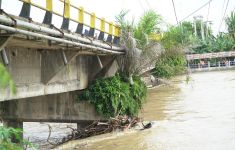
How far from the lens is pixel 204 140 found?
1459 cm

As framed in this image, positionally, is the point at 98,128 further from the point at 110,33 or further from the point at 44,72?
the point at 44,72

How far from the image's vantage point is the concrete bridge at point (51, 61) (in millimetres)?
9836

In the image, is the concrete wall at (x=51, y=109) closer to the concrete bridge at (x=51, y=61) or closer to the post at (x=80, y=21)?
the concrete bridge at (x=51, y=61)

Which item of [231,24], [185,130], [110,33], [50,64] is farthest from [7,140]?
[231,24]

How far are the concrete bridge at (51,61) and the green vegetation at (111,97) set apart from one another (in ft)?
1.07

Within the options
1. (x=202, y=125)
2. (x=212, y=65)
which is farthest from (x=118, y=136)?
(x=212, y=65)

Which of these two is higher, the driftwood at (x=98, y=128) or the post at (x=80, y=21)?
the post at (x=80, y=21)

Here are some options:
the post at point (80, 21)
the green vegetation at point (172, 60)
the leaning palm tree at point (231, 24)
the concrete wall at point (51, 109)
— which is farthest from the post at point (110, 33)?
the leaning palm tree at point (231, 24)

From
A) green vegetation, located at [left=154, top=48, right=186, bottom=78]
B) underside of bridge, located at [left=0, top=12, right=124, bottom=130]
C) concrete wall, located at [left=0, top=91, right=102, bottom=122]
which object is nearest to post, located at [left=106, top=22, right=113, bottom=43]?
underside of bridge, located at [left=0, top=12, right=124, bottom=130]

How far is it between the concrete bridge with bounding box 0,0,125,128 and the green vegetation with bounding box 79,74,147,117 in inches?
12.8

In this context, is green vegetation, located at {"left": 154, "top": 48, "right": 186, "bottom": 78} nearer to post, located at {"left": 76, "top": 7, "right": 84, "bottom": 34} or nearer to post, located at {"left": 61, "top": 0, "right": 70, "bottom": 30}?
post, located at {"left": 76, "top": 7, "right": 84, "bottom": 34}

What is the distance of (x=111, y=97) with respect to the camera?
56.7 feet

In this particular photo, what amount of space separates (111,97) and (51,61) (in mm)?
4520

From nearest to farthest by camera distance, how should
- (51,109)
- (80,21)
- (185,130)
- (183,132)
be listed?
(80,21) → (183,132) → (185,130) → (51,109)
